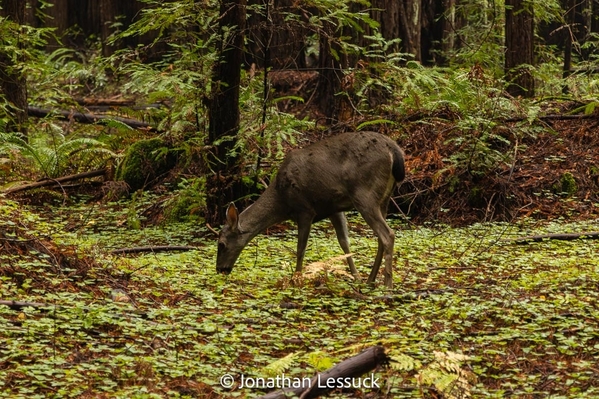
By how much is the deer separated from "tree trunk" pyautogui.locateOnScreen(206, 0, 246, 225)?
2484 millimetres

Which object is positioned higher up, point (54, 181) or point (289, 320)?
point (289, 320)

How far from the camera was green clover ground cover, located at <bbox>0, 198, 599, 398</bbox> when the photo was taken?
21.2 feet

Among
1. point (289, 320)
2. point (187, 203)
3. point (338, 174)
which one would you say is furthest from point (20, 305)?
point (187, 203)

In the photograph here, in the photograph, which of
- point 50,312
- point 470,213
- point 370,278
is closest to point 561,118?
point 470,213

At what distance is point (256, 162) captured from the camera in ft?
45.6


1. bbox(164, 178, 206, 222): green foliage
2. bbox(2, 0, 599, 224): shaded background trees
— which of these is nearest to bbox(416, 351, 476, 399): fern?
bbox(2, 0, 599, 224): shaded background trees

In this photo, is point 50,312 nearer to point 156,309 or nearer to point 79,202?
point 156,309

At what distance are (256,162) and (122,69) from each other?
2.55m

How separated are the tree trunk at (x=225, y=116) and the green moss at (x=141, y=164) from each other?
114 inches

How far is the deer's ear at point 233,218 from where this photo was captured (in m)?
10.8

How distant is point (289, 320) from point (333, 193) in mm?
2264

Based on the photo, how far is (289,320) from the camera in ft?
27.7

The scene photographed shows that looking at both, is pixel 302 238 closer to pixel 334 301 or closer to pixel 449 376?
pixel 334 301

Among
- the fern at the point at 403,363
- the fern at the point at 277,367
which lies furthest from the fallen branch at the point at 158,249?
the fern at the point at 403,363
